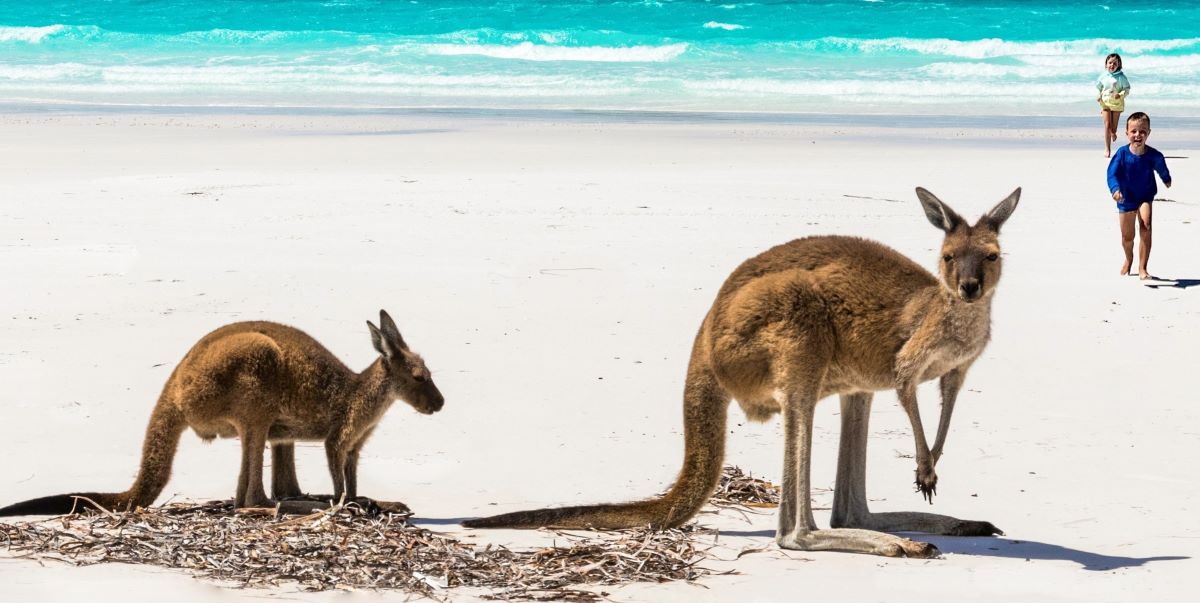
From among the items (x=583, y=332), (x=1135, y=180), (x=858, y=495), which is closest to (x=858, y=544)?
(x=858, y=495)

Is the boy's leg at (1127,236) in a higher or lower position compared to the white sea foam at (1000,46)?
lower

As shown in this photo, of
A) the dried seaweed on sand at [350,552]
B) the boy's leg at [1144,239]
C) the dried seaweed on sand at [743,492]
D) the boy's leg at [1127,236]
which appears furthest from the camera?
the boy's leg at [1127,236]

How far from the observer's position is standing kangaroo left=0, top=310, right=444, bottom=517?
4.50 m

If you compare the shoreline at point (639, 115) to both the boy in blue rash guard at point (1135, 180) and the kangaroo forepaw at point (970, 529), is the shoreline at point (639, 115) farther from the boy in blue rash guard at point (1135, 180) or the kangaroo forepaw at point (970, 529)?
the kangaroo forepaw at point (970, 529)

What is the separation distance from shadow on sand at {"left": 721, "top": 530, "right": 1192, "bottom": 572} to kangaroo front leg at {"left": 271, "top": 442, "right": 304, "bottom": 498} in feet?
4.54

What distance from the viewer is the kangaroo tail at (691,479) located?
448 cm

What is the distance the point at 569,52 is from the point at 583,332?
1268 inches

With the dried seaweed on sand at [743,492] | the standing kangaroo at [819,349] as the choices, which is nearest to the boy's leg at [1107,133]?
the dried seaweed on sand at [743,492]

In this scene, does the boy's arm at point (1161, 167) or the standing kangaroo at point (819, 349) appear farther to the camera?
the boy's arm at point (1161, 167)

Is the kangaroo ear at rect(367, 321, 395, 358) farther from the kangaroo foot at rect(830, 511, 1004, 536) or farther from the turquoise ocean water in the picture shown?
the turquoise ocean water

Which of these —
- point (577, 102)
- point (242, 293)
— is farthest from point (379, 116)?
point (242, 293)

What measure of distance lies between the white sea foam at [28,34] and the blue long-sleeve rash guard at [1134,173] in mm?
37257

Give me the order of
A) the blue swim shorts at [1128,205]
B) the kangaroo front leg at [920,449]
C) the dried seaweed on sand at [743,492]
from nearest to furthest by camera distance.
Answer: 1. the kangaroo front leg at [920,449]
2. the dried seaweed on sand at [743,492]
3. the blue swim shorts at [1128,205]

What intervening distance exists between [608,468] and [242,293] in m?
3.54
